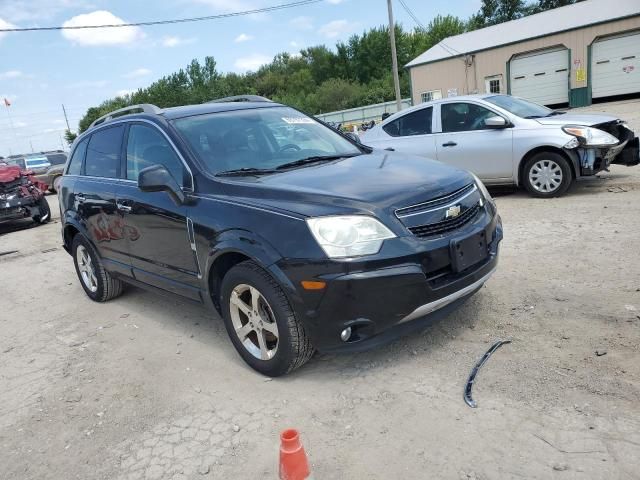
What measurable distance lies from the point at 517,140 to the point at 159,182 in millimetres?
5510

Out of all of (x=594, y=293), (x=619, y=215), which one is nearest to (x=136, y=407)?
(x=594, y=293)

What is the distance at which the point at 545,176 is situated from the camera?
7.45 m

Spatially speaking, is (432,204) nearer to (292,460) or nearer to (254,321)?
(254,321)

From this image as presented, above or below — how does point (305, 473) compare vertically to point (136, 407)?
above

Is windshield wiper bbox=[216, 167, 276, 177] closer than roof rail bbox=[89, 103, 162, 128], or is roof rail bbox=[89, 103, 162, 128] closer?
windshield wiper bbox=[216, 167, 276, 177]

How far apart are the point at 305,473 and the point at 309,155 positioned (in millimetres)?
2547

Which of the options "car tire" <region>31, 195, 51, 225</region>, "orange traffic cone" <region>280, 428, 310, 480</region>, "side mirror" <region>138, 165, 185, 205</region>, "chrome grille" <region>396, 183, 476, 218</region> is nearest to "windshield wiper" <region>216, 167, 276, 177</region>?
"side mirror" <region>138, 165, 185, 205</region>

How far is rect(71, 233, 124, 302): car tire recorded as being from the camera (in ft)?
17.8

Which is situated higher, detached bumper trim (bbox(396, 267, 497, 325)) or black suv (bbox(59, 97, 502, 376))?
black suv (bbox(59, 97, 502, 376))

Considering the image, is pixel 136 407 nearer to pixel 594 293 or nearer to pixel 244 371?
pixel 244 371

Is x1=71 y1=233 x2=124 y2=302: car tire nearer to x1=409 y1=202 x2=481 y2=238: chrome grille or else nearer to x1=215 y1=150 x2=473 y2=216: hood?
x1=215 y1=150 x2=473 y2=216: hood

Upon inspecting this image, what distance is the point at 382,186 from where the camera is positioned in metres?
3.34

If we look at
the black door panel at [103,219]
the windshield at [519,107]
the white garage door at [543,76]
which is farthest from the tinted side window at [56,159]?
the white garage door at [543,76]

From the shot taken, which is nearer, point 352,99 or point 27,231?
point 27,231
